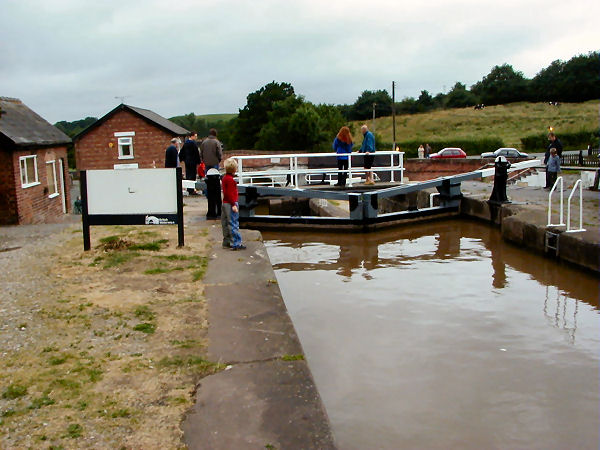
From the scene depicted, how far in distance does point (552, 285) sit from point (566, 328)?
2.29m

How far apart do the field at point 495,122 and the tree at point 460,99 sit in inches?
554

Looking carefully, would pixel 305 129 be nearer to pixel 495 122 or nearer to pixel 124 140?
pixel 124 140

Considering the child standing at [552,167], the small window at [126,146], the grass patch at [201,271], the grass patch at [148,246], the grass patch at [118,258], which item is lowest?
the grass patch at [201,271]

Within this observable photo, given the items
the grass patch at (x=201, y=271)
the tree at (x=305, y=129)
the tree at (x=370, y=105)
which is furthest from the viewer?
the tree at (x=370, y=105)

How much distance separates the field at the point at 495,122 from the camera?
206 ft

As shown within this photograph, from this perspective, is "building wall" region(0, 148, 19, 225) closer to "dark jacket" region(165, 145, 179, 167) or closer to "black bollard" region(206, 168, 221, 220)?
"dark jacket" region(165, 145, 179, 167)

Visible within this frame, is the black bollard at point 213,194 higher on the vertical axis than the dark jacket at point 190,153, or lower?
lower

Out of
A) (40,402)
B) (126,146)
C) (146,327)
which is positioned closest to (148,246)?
(146,327)

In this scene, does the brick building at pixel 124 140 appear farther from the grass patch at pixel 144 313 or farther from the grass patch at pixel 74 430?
the grass patch at pixel 74 430

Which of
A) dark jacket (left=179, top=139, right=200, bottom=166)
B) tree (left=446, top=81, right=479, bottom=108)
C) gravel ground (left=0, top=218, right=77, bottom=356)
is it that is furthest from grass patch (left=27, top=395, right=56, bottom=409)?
tree (left=446, top=81, right=479, bottom=108)

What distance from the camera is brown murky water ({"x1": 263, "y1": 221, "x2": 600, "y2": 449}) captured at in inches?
196

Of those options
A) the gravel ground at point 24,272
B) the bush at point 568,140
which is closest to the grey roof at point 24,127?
the gravel ground at point 24,272

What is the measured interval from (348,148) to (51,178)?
28.4 feet

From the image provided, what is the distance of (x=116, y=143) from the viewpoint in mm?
34875
